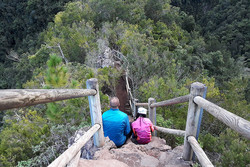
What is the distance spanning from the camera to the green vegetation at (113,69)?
4.59 meters

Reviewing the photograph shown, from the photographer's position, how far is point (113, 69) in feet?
30.0

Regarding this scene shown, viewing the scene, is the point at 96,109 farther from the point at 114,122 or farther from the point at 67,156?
the point at 67,156

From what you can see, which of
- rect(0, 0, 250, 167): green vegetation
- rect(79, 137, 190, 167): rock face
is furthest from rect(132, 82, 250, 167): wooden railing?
rect(0, 0, 250, 167): green vegetation

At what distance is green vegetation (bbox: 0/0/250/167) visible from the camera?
4594 mm

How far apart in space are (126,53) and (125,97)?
292 cm

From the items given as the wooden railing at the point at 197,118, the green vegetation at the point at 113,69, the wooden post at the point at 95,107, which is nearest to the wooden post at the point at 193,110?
the wooden railing at the point at 197,118

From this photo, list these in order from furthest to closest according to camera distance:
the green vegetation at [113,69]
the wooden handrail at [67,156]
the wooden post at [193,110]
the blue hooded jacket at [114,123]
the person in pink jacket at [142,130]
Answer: the green vegetation at [113,69] → the person in pink jacket at [142,130] → the blue hooded jacket at [114,123] → the wooden post at [193,110] → the wooden handrail at [67,156]

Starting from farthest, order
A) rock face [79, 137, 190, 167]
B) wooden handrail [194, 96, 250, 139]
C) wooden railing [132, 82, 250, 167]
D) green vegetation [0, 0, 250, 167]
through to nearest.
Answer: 1. green vegetation [0, 0, 250, 167]
2. rock face [79, 137, 190, 167]
3. wooden railing [132, 82, 250, 167]
4. wooden handrail [194, 96, 250, 139]

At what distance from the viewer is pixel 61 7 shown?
22.4 meters

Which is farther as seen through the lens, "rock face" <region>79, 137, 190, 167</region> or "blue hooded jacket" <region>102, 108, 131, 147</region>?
"blue hooded jacket" <region>102, 108, 131, 147</region>

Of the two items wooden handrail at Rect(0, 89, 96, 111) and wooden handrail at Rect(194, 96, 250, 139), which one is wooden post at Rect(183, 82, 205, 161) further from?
wooden handrail at Rect(0, 89, 96, 111)

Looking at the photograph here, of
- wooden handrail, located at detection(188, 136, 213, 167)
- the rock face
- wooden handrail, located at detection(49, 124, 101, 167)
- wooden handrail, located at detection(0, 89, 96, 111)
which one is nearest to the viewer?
wooden handrail, located at detection(0, 89, 96, 111)

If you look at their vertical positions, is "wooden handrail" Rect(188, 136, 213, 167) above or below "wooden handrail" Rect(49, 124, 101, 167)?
below

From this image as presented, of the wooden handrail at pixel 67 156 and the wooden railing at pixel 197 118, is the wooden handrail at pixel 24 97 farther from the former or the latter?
the wooden railing at pixel 197 118
